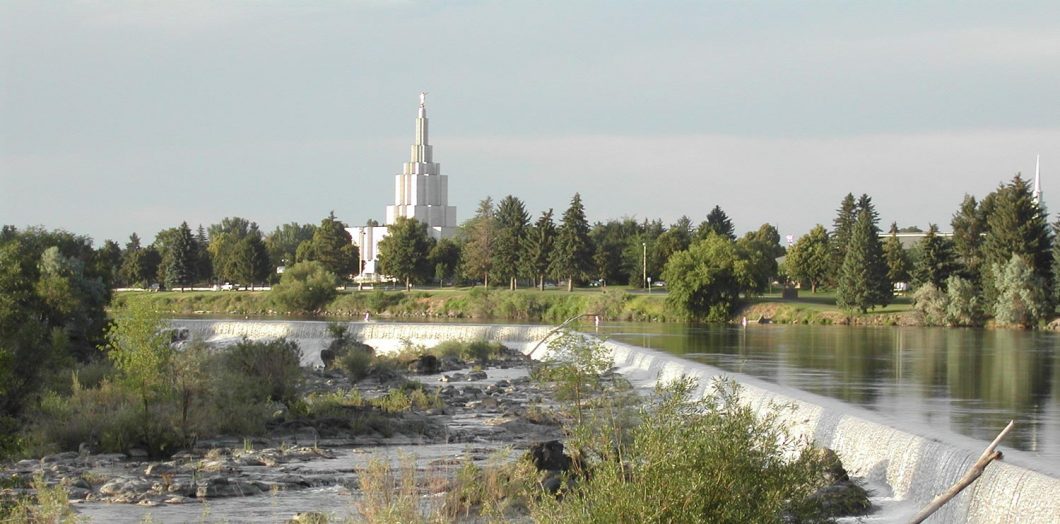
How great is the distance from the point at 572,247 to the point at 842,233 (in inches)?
861

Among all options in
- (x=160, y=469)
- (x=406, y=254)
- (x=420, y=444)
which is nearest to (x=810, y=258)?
(x=406, y=254)

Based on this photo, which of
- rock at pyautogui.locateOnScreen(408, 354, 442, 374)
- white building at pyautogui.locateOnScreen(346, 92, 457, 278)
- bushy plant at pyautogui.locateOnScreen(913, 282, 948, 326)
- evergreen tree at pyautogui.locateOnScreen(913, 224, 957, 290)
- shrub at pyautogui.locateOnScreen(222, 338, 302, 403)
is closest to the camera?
shrub at pyautogui.locateOnScreen(222, 338, 302, 403)

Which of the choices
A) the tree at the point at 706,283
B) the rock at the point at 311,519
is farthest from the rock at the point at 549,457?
the tree at the point at 706,283

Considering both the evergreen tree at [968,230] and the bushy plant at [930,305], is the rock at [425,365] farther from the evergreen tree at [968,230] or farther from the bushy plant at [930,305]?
the evergreen tree at [968,230]

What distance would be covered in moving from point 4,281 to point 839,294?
63369 mm

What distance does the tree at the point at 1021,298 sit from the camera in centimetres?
7238

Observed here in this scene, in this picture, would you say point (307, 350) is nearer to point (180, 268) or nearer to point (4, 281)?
point (4, 281)

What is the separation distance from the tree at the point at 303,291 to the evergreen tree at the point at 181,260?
24888 mm

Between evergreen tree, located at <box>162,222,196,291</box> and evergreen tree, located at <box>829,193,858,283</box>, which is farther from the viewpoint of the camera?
evergreen tree, located at <box>162,222,196,291</box>

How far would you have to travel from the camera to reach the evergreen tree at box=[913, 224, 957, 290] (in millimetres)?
81000

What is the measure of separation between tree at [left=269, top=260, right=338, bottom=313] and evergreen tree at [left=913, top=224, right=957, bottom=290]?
44025 millimetres

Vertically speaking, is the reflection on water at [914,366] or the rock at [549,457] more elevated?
the reflection on water at [914,366]

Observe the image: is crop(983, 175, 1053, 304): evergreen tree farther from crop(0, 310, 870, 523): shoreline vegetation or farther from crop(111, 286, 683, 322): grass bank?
crop(0, 310, 870, 523): shoreline vegetation

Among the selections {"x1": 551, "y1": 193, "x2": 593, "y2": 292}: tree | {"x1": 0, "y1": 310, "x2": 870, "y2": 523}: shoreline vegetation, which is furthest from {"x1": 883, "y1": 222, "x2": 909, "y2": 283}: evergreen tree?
{"x1": 0, "y1": 310, "x2": 870, "y2": 523}: shoreline vegetation
